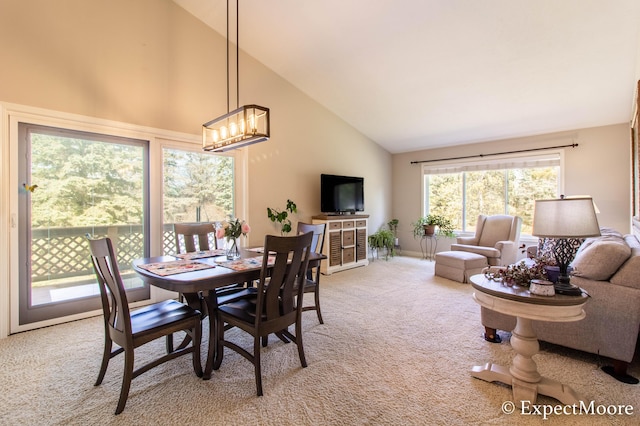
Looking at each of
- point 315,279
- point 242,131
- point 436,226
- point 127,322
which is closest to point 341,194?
point 436,226

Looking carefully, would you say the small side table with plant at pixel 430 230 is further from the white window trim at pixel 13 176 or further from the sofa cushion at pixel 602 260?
the white window trim at pixel 13 176

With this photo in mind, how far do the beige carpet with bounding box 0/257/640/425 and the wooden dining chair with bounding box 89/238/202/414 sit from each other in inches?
7.0

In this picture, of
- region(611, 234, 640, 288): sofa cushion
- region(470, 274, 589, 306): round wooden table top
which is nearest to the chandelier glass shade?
region(470, 274, 589, 306): round wooden table top

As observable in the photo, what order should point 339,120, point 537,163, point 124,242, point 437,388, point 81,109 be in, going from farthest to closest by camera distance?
1. point 339,120
2. point 537,163
3. point 124,242
4. point 81,109
5. point 437,388

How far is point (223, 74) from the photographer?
413 cm

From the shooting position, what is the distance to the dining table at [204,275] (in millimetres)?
Answer: 1881

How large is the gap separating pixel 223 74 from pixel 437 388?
14.1 feet

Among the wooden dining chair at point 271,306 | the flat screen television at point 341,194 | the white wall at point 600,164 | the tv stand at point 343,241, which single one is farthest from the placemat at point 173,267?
the white wall at point 600,164

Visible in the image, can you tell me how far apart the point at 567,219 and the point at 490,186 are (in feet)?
14.2

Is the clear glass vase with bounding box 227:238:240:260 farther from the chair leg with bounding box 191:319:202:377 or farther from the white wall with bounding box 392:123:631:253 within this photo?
the white wall with bounding box 392:123:631:253

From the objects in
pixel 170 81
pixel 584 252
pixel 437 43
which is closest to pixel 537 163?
pixel 437 43

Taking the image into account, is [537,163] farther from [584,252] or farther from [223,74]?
[223,74]

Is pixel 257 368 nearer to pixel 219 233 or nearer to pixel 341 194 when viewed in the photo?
pixel 219 233

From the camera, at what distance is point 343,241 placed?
5215mm
